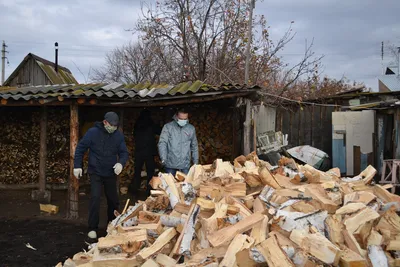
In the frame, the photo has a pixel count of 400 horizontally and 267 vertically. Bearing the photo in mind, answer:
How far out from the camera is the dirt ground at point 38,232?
15.7 feet

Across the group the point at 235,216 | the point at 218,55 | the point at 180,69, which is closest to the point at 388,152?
the point at 218,55

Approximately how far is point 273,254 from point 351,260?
21.0 inches

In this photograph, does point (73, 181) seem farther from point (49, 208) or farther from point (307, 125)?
point (307, 125)

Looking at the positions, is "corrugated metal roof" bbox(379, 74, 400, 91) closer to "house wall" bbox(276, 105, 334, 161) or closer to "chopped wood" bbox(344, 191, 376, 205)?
"house wall" bbox(276, 105, 334, 161)

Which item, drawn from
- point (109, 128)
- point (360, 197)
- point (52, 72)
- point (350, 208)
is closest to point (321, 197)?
point (350, 208)

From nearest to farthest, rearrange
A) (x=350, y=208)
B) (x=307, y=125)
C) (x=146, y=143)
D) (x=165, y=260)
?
(x=165, y=260) → (x=350, y=208) → (x=146, y=143) → (x=307, y=125)

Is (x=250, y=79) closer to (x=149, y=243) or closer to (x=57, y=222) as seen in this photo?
(x=57, y=222)

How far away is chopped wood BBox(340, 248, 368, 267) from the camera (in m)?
2.58

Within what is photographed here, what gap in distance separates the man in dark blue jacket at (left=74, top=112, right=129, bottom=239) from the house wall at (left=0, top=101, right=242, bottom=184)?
351cm

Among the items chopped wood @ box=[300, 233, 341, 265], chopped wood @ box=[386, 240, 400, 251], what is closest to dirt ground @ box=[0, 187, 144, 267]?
chopped wood @ box=[300, 233, 341, 265]

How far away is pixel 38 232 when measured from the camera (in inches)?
233

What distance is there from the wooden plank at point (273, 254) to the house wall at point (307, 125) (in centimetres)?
1122

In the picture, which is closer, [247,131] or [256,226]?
[256,226]

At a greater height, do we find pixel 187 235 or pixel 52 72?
pixel 52 72
